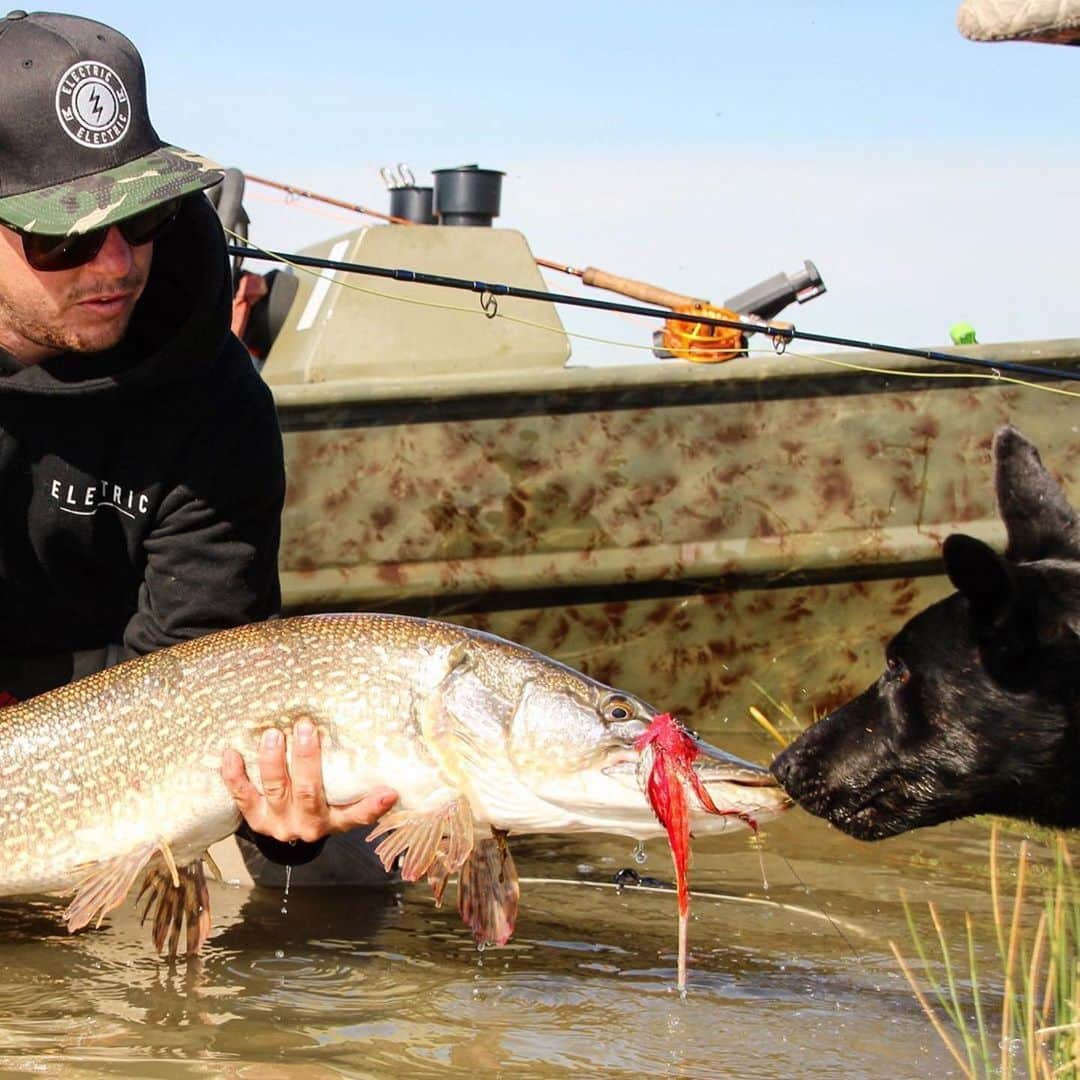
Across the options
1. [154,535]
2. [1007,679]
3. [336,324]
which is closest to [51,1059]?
[154,535]

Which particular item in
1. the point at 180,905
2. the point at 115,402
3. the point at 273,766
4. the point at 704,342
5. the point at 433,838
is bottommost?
the point at 180,905

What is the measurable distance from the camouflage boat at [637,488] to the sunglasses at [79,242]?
2756mm

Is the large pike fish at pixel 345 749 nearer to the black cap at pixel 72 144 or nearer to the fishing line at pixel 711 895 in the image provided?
the black cap at pixel 72 144

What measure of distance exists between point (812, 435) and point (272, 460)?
3.24 metres

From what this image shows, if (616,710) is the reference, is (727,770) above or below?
below

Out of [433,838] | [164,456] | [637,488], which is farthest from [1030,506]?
[637,488]

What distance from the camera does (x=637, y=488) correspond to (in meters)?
7.19

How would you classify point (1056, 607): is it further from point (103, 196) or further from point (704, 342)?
point (704, 342)

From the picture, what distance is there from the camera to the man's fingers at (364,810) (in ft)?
12.2

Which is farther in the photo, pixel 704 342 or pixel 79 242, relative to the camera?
pixel 704 342

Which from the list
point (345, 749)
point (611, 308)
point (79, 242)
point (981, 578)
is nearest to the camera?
point (345, 749)

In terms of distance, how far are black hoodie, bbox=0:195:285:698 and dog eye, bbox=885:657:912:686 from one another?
1675 mm

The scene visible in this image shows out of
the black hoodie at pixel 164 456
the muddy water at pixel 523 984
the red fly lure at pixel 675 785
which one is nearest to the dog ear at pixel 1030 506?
the muddy water at pixel 523 984

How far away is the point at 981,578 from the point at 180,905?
81.5 inches
